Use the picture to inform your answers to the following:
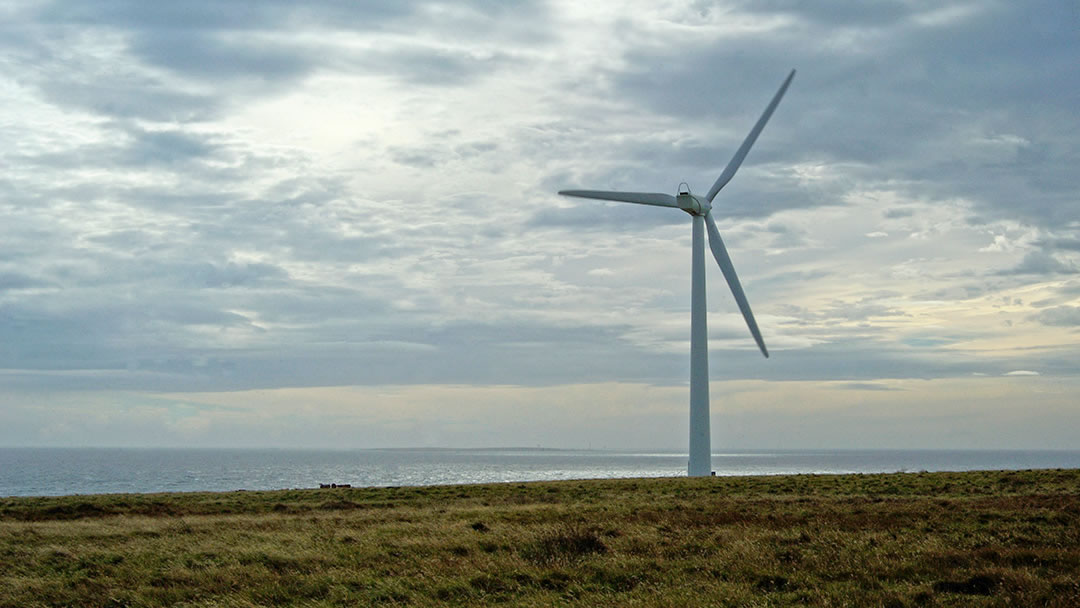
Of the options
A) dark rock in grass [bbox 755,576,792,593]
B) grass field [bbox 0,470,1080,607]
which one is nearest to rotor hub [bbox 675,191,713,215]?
grass field [bbox 0,470,1080,607]

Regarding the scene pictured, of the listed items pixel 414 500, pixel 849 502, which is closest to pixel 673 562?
pixel 849 502

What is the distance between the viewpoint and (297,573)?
1952 centimetres

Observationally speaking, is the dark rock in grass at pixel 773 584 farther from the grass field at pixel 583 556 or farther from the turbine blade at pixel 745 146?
the turbine blade at pixel 745 146

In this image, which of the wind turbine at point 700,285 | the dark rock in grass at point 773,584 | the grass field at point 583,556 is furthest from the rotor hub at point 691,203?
the dark rock in grass at point 773,584

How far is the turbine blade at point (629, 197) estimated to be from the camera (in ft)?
208

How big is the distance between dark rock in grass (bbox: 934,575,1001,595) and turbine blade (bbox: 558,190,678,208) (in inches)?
1931

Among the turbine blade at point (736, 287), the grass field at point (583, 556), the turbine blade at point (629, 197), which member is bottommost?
the grass field at point (583, 556)

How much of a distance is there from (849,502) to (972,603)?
2068 centimetres

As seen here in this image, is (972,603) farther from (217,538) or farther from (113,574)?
(217,538)

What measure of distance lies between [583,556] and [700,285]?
43051 millimetres

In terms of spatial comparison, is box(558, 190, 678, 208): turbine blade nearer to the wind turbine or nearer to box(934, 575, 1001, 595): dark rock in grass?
the wind turbine

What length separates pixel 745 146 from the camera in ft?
217

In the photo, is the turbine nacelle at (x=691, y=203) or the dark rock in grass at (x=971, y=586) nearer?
the dark rock in grass at (x=971, y=586)

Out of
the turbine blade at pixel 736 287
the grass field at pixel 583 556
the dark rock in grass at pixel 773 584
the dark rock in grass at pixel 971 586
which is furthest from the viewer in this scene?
the turbine blade at pixel 736 287
